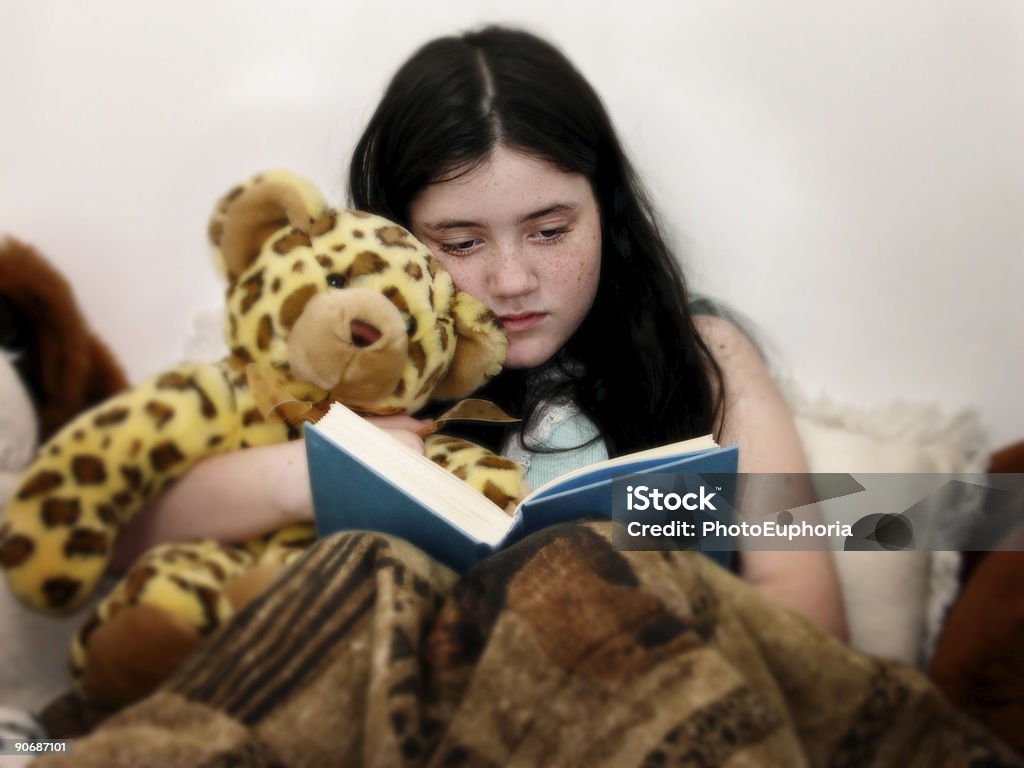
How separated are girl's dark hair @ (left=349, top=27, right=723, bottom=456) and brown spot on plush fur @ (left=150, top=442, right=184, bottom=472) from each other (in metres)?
0.38

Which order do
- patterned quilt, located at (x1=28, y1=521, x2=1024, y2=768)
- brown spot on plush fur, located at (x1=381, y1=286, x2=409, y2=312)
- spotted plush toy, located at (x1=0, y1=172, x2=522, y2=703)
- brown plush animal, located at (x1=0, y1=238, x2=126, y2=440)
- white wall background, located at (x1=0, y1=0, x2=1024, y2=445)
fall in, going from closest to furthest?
patterned quilt, located at (x1=28, y1=521, x2=1024, y2=768) < spotted plush toy, located at (x1=0, y1=172, x2=522, y2=703) < brown spot on plush fur, located at (x1=381, y1=286, x2=409, y2=312) < brown plush animal, located at (x1=0, y1=238, x2=126, y2=440) < white wall background, located at (x1=0, y1=0, x2=1024, y2=445)

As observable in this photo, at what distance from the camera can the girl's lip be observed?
104cm

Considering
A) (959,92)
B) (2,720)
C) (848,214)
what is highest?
(959,92)

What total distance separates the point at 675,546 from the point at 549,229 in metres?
0.39

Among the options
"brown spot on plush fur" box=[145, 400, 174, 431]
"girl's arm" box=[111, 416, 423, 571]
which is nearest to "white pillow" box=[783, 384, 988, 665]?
"girl's arm" box=[111, 416, 423, 571]

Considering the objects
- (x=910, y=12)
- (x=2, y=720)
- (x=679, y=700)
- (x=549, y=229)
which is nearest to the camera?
(x=679, y=700)

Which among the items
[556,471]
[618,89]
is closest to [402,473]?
[556,471]

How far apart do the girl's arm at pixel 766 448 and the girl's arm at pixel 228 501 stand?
1.59 ft

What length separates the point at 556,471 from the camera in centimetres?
105

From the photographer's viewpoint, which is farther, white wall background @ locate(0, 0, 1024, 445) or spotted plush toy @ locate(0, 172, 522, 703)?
white wall background @ locate(0, 0, 1024, 445)

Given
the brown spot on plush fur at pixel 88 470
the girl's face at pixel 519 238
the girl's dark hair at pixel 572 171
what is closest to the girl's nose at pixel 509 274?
the girl's face at pixel 519 238

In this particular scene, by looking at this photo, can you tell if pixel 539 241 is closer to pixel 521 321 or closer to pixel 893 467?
pixel 521 321

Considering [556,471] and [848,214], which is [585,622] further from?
[848,214]

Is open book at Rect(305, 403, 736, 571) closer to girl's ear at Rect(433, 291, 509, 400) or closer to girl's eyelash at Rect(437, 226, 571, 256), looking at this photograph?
girl's ear at Rect(433, 291, 509, 400)
